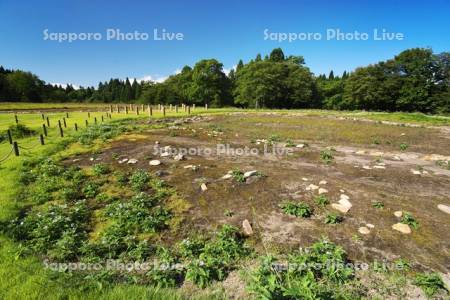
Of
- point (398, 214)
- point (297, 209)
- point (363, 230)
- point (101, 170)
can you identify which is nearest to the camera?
point (363, 230)

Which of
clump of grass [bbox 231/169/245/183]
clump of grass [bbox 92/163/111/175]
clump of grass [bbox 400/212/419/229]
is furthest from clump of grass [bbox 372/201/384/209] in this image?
clump of grass [bbox 92/163/111/175]

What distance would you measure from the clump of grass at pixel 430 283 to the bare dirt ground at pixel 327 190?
378 millimetres

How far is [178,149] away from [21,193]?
20.8 ft

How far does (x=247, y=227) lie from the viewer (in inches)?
213

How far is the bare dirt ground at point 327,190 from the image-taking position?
488 centimetres

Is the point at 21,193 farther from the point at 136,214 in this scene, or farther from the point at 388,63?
the point at 388,63

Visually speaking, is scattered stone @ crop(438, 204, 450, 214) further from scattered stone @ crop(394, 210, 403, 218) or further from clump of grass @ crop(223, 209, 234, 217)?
clump of grass @ crop(223, 209, 234, 217)

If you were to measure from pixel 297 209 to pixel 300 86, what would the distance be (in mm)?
62136

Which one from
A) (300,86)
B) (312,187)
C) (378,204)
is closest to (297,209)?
(312,187)

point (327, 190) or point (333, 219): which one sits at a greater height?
point (327, 190)

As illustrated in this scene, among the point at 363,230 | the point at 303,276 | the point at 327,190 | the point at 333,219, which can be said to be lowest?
the point at 303,276

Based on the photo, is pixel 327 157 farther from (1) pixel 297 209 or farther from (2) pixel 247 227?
(2) pixel 247 227

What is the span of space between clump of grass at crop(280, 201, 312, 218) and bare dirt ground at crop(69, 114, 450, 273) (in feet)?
0.49

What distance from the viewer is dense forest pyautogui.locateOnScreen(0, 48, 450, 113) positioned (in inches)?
2020
